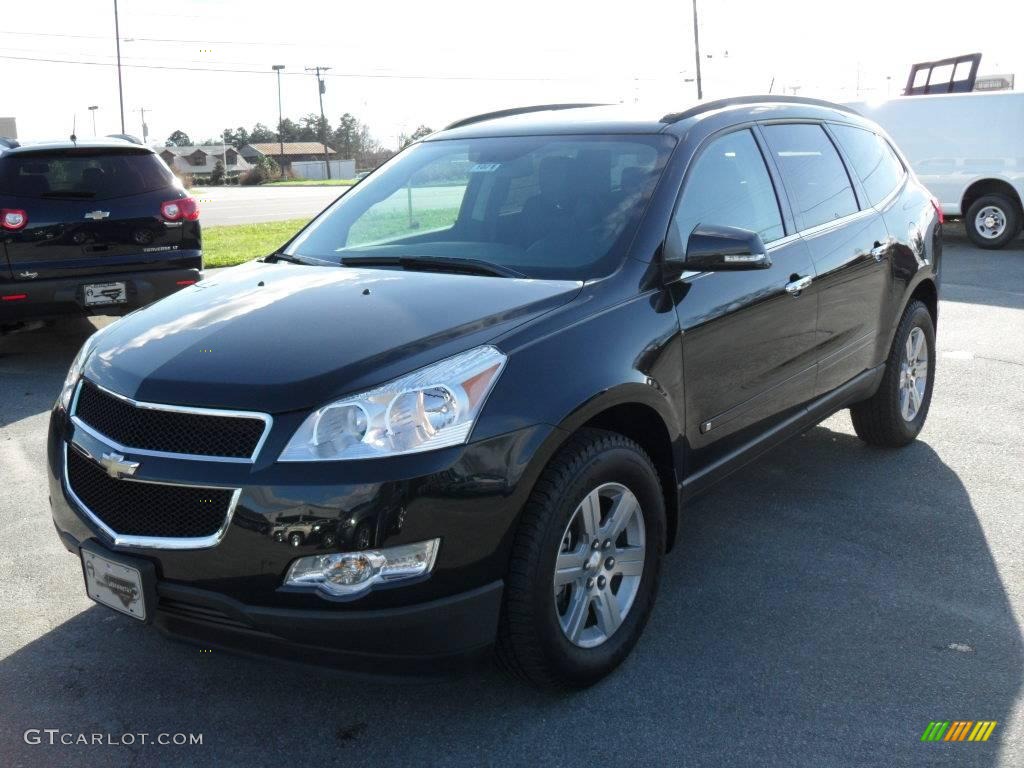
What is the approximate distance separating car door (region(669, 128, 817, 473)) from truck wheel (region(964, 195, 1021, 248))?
1176 cm

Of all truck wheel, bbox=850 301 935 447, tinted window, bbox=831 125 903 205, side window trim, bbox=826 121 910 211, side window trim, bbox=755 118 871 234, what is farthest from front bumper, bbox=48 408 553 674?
truck wheel, bbox=850 301 935 447

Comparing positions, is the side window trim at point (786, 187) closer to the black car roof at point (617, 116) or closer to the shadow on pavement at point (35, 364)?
the black car roof at point (617, 116)

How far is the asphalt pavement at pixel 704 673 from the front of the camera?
9.52 ft

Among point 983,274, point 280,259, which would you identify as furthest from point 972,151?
point 280,259

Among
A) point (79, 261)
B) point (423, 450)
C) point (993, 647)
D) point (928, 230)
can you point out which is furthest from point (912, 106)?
point (423, 450)

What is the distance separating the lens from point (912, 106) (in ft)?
49.1

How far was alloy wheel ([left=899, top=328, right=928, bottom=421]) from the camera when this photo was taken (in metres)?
5.47

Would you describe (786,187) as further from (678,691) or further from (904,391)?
(678,691)

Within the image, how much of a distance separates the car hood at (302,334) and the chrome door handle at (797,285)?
3.99 ft

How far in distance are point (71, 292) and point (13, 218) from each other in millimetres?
646

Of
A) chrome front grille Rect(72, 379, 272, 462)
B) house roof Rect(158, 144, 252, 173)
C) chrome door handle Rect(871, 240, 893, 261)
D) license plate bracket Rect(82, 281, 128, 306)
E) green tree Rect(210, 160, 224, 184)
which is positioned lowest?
chrome front grille Rect(72, 379, 272, 462)

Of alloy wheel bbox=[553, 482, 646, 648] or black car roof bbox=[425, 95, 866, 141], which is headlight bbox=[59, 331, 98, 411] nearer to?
alloy wheel bbox=[553, 482, 646, 648]

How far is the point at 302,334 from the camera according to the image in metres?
3.04

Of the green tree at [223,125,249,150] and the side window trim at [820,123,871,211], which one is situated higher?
the green tree at [223,125,249,150]
